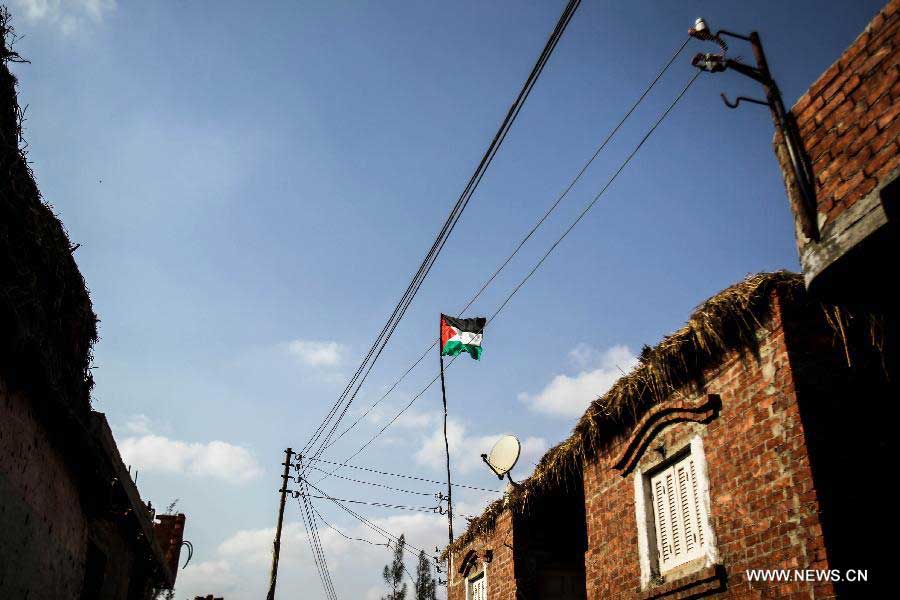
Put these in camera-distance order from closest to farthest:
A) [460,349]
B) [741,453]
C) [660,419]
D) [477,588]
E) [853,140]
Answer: [853,140] → [741,453] → [660,419] → [477,588] → [460,349]

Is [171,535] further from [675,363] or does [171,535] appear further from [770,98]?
[770,98]

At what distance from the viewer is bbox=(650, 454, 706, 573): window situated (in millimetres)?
7664

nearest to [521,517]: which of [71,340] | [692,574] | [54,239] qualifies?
[692,574]

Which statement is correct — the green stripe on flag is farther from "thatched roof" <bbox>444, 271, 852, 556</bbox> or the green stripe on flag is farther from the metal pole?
the metal pole

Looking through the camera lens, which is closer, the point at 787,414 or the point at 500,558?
the point at 787,414

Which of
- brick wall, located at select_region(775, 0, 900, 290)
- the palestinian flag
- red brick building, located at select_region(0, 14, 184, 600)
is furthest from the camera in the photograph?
the palestinian flag

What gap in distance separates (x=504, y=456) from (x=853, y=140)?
8.98 m

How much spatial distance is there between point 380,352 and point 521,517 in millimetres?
4451

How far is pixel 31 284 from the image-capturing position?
6.99m

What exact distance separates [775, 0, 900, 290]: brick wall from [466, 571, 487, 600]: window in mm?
10310

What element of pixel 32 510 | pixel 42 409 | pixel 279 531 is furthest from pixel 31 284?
pixel 279 531

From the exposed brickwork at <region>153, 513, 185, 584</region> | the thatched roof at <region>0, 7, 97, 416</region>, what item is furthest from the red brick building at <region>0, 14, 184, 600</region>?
the exposed brickwork at <region>153, 513, 185, 584</region>

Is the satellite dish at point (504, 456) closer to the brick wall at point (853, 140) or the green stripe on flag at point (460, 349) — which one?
the green stripe on flag at point (460, 349)

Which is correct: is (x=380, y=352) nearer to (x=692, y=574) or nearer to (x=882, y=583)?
(x=692, y=574)
